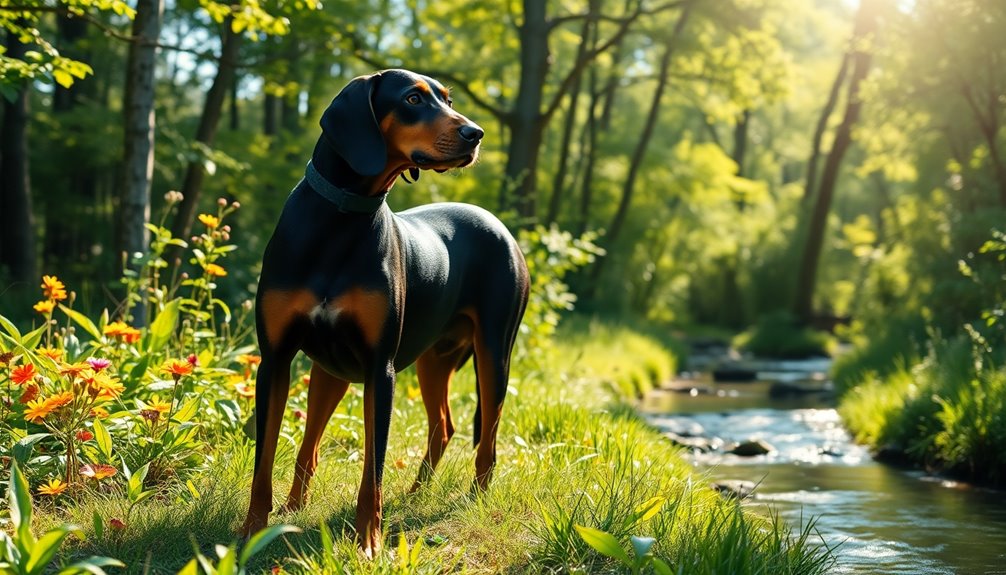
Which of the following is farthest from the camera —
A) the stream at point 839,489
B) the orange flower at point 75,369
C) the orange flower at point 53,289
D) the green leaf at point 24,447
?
the stream at point 839,489

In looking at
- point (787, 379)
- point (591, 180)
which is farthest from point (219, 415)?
point (591, 180)

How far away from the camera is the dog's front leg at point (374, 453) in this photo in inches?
163

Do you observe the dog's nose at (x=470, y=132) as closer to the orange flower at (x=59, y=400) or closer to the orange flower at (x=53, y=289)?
the orange flower at (x=59, y=400)

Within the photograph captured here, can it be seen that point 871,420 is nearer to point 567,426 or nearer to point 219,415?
point 567,426

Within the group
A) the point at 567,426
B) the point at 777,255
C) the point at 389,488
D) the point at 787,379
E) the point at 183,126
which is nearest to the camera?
the point at 389,488

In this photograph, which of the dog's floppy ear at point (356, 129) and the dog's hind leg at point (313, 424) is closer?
the dog's floppy ear at point (356, 129)

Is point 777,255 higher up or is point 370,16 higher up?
point 370,16

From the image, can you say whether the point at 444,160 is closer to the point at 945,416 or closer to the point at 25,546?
the point at 25,546

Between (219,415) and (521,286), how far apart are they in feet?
5.71

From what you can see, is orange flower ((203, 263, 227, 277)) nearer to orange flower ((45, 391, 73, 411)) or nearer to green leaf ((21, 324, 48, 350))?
green leaf ((21, 324, 48, 350))

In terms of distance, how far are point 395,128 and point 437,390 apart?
183cm

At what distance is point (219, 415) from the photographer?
5.55 m

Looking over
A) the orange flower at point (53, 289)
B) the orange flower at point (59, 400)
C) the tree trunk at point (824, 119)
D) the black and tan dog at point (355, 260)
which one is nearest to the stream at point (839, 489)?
the black and tan dog at point (355, 260)

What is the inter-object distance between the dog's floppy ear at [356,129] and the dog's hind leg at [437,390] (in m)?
1.61
